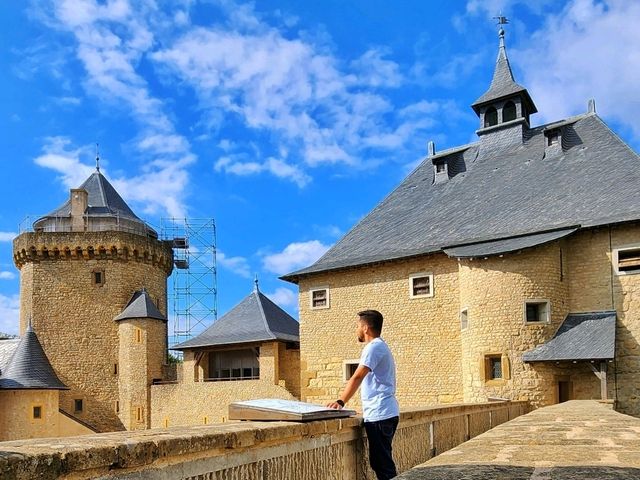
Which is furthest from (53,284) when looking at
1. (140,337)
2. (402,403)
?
(402,403)

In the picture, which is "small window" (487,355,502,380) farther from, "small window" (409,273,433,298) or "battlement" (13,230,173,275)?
"battlement" (13,230,173,275)

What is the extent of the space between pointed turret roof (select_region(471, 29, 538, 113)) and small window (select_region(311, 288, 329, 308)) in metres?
8.81

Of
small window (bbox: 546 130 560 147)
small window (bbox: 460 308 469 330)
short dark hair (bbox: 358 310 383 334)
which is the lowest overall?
small window (bbox: 460 308 469 330)

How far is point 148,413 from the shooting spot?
30.3 m

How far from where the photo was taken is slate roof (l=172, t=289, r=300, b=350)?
2708 cm

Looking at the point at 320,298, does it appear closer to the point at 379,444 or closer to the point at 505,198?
the point at 505,198

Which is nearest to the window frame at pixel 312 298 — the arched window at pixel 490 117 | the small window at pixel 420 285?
the small window at pixel 420 285

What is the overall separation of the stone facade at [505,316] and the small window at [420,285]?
0.41ft

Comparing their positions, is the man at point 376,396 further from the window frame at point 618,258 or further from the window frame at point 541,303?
the window frame at point 618,258

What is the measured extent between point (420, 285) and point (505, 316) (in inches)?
141

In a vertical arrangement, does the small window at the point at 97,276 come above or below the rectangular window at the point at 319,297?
above

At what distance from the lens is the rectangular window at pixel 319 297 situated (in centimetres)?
2291

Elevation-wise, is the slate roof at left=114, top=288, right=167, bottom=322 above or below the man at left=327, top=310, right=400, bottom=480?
above

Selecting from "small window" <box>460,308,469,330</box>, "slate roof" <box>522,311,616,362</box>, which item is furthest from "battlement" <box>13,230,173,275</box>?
"slate roof" <box>522,311,616,362</box>
